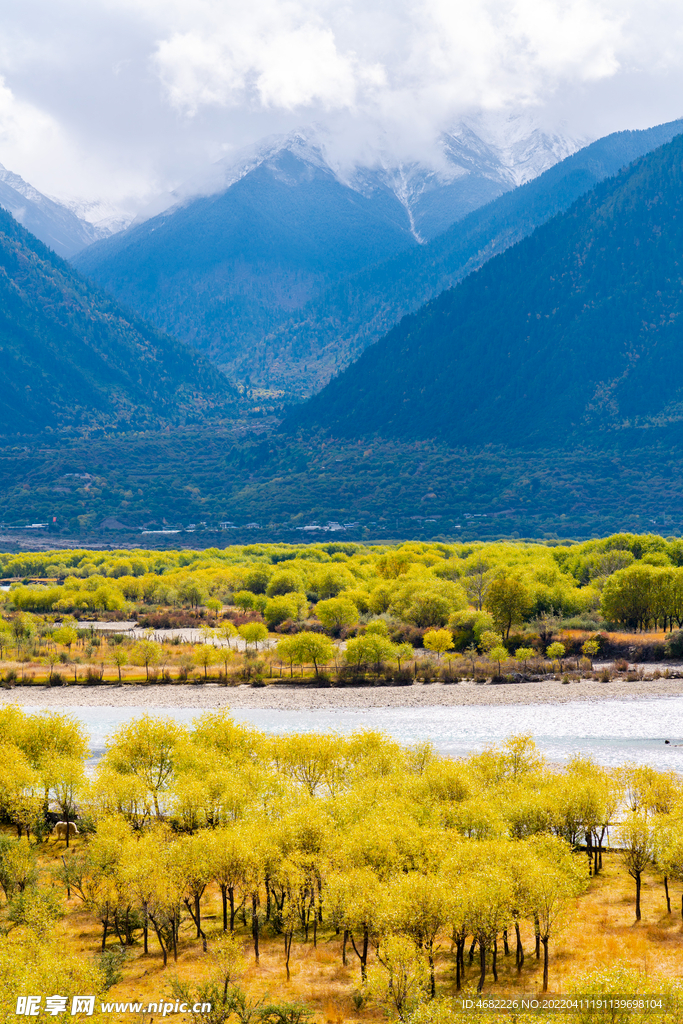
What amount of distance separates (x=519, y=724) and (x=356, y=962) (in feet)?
136

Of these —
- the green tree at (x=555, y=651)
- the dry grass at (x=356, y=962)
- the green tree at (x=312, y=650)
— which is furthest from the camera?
the green tree at (x=555, y=651)

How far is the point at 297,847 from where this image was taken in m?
37.1

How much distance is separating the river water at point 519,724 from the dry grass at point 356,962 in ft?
72.8

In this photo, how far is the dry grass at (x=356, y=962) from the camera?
110 feet

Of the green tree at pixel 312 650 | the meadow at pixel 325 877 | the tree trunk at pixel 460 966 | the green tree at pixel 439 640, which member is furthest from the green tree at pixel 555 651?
the tree trunk at pixel 460 966

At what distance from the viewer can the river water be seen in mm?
65438

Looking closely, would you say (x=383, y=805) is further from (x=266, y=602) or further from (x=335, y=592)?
(x=335, y=592)

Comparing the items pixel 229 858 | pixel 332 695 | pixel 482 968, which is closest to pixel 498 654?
pixel 332 695

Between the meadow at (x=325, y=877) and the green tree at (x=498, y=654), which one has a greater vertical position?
the green tree at (x=498, y=654)

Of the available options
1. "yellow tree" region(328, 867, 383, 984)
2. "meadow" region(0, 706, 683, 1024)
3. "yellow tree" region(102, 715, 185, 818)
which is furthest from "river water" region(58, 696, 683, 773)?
"yellow tree" region(328, 867, 383, 984)

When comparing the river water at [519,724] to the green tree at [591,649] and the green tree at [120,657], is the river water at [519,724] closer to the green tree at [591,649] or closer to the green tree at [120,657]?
the green tree at [591,649]

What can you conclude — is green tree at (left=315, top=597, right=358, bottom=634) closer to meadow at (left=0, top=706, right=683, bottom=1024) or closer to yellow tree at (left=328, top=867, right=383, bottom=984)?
meadow at (left=0, top=706, right=683, bottom=1024)

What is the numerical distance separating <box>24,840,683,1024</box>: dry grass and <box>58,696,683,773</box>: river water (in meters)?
22.2

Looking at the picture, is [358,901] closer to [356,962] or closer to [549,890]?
[356,962]
